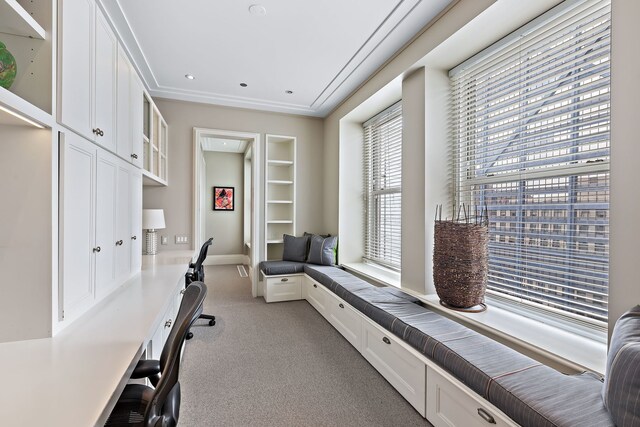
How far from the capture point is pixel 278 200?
4.58 metres

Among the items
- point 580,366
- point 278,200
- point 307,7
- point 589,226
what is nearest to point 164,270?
point 278,200

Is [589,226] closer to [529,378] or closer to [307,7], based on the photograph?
[529,378]

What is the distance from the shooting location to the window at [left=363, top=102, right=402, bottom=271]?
333cm

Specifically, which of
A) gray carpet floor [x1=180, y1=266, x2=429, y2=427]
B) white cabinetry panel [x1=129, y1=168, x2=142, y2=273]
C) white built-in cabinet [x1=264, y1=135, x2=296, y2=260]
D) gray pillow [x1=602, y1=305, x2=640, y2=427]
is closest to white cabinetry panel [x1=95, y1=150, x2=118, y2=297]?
white cabinetry panel [x1=129, y1=168, x2=142, y2=273]

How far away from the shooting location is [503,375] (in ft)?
4.32

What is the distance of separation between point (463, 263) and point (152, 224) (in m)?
3.39

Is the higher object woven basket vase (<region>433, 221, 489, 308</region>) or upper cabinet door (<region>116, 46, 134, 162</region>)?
upper cabinet door (<region>116, 46, 134, 162</region>)

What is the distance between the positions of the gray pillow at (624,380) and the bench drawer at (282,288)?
3336mm

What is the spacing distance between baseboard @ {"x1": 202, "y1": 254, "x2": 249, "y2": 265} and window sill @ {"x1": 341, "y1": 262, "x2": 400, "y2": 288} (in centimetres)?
358

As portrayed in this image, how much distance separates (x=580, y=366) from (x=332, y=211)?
324cm

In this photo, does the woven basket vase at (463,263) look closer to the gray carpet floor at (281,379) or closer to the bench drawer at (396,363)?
the bench drawer at (396,363)

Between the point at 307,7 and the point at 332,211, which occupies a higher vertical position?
the point at 307,7

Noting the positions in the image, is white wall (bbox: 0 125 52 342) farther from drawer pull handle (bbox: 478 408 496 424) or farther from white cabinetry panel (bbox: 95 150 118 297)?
drawer pull handle (bbox: 478 408 496 424)

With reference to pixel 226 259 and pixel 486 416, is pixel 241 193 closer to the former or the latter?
pixel 226 259
